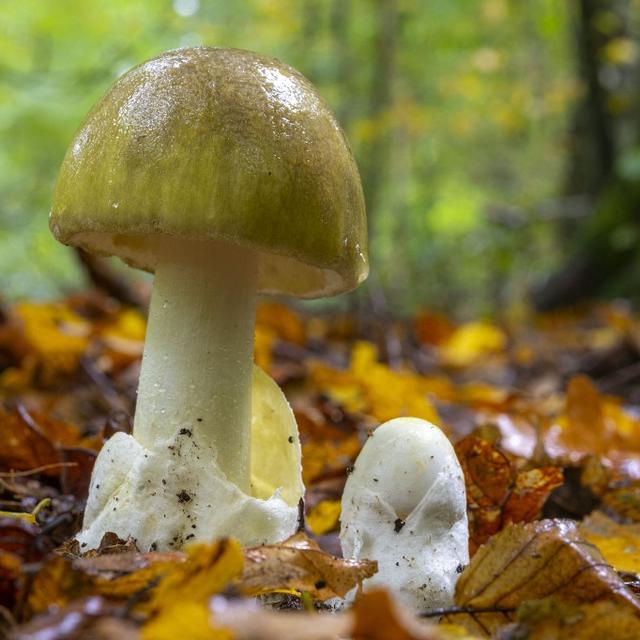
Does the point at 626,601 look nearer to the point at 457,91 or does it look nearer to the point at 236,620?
the point at 236,620

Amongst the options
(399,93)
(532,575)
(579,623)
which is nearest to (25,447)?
(532,575)

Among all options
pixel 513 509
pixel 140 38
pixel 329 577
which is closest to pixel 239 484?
pixel 329 577

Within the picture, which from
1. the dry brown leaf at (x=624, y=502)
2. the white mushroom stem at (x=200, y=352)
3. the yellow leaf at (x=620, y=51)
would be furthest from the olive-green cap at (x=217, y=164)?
the yellow leaf at (x=620, y=51)

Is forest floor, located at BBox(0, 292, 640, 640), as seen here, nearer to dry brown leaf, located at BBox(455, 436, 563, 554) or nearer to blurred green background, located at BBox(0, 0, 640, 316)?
dry brown leaf, located at BBox(455, 436, 563, 554)

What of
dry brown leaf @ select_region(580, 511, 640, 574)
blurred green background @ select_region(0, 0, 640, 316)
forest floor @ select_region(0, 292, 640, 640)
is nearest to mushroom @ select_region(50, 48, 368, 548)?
forest floor @ select_region(0, 292, 640, 640)

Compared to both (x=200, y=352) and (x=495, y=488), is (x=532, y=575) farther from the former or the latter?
(x=200, y=352)

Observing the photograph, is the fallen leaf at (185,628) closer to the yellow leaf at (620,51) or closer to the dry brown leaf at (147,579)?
the dry brown leaf at (147,579)

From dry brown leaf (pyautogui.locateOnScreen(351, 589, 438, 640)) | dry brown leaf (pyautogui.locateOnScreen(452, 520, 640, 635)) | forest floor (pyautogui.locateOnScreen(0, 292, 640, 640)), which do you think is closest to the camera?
dry brown leaf (pyautogui.locateOnScreen(351, 589, 438, 640))
